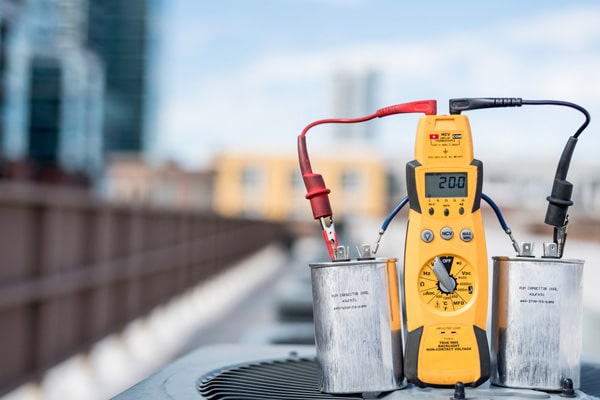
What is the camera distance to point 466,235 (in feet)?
4.25

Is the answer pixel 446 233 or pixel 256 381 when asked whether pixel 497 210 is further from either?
pixel 256 381

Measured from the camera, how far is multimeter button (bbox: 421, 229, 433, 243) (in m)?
1.30

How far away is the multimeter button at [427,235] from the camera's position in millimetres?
1300

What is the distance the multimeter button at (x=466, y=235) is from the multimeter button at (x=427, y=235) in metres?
0.05

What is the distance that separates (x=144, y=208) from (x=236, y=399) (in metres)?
9.52

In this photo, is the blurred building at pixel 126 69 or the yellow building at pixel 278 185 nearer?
the yellow building at pixel 278 185

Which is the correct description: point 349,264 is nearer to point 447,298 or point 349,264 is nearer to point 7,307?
point 447,298

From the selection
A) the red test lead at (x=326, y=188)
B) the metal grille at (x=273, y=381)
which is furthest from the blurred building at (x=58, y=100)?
the red test lead at (x=326, y=188)

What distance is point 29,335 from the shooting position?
6078mm

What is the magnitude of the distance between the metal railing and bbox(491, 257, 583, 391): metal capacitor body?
444cm

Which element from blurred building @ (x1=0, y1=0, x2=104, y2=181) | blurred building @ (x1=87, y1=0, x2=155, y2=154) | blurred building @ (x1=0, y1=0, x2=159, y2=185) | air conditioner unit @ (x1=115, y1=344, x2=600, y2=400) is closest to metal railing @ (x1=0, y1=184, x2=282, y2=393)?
air conditioner unit @ (x1=115, y1=344, x2=600, y2=400)

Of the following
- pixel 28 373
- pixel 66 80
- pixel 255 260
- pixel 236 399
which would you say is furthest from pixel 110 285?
pixel 66 80

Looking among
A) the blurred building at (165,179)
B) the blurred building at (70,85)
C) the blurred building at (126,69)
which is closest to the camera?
the blurred building at (70,85)

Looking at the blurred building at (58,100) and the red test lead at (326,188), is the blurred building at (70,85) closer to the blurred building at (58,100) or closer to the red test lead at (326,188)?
the blurred building at (58,100)
